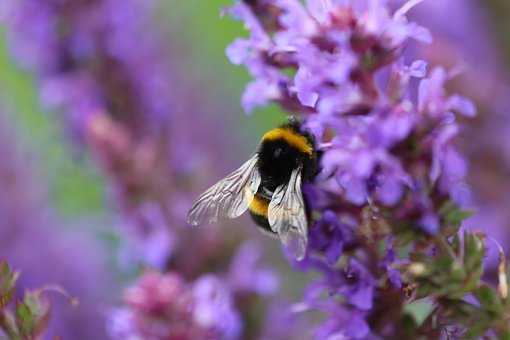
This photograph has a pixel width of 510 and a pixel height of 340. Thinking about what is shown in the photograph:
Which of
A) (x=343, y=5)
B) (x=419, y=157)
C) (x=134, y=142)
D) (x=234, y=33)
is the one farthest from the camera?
(x=234, y=33)

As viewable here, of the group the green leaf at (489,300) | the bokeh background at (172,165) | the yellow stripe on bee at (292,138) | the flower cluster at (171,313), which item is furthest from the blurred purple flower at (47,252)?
the green leaf at (489,300)

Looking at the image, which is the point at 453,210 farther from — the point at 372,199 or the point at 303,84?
the point at 303,84

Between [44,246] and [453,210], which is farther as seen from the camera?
[44,246]

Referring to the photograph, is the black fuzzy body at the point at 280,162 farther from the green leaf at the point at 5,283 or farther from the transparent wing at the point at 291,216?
the green leaf at the point at 5,283

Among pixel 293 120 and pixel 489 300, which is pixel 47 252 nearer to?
pixel 293 120

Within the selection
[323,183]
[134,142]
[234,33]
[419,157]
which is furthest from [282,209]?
[234,33]

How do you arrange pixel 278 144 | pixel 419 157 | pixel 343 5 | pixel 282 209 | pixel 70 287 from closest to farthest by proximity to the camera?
pixel 419 157, pixel 343 5, pixel 282 209, pixel 278 144, pixel 70 287
